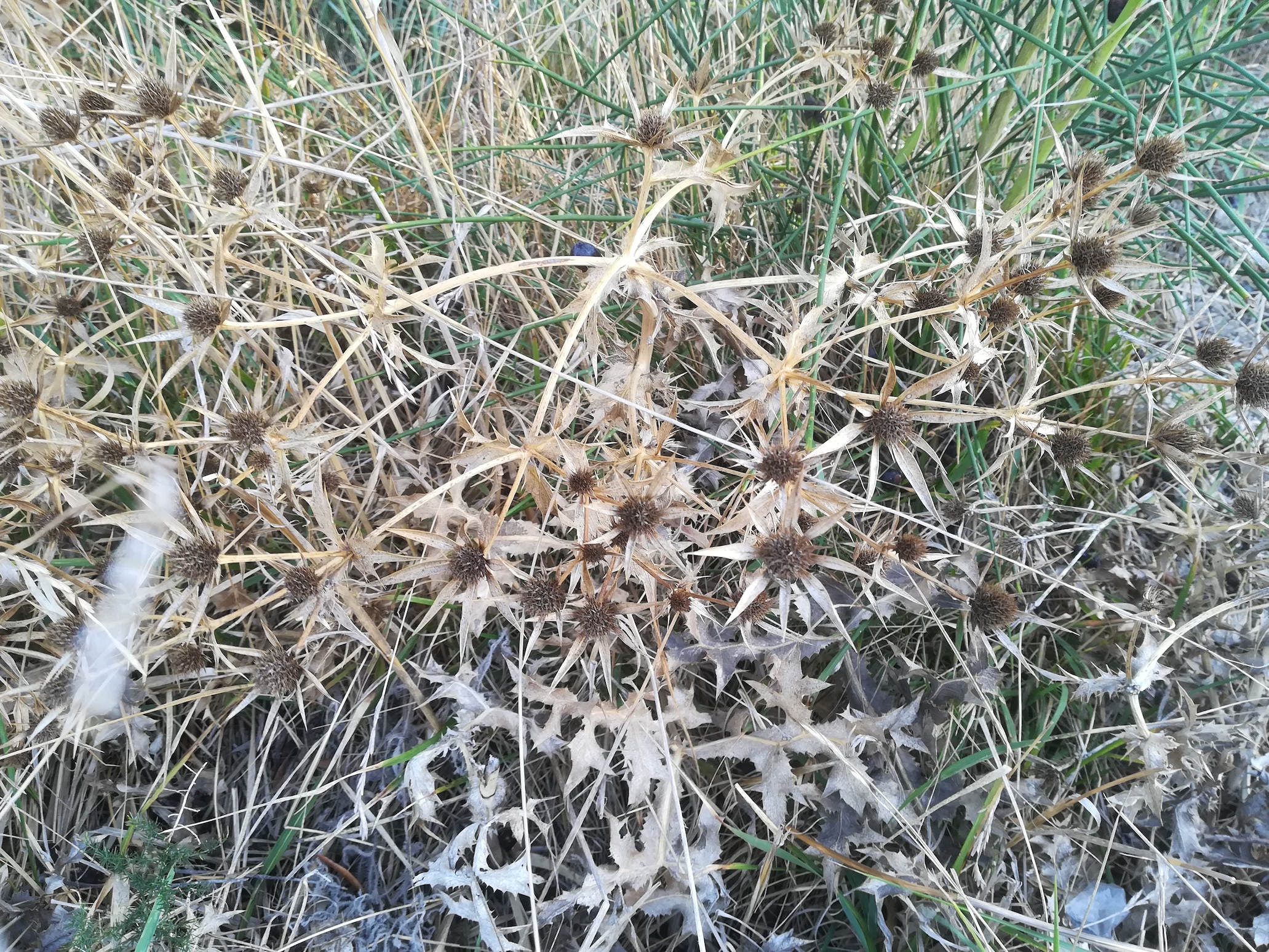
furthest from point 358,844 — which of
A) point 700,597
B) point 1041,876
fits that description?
point 1041,876

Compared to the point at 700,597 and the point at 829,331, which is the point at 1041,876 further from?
the point at 829,331

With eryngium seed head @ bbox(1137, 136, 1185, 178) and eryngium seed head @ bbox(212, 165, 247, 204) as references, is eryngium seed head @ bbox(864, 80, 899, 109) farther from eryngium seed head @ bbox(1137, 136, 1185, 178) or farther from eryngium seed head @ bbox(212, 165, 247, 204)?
eryngium seed head @ bbox(212, 165, 247, 204)

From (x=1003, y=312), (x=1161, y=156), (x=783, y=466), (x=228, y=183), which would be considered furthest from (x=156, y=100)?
(x=1161, y=156)

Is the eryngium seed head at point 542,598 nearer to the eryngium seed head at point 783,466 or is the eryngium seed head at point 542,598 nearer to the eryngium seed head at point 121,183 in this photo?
the eryngium seed head at point 783,466

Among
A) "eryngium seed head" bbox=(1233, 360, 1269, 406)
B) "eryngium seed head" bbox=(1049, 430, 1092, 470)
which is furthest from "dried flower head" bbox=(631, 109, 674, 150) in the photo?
"eryngium seed head" bbox=(1233, 360, 1269, 406)

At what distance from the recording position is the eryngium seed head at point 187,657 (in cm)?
121

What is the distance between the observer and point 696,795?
49.1 inches

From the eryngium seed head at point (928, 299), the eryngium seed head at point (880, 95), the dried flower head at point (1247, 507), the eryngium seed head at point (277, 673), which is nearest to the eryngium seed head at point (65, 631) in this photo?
the eryngium seed head at point (277, 673)

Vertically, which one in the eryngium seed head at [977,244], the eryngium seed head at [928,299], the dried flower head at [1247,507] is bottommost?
the dried flower head at [1247,507]

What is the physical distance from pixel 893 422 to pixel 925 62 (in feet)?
2.25

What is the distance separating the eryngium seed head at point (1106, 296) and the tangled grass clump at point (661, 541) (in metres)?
0.04

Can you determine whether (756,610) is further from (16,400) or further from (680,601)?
(16,400)

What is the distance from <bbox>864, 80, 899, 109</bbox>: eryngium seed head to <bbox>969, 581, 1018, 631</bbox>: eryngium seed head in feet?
2.54

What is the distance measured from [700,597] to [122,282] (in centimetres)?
94
